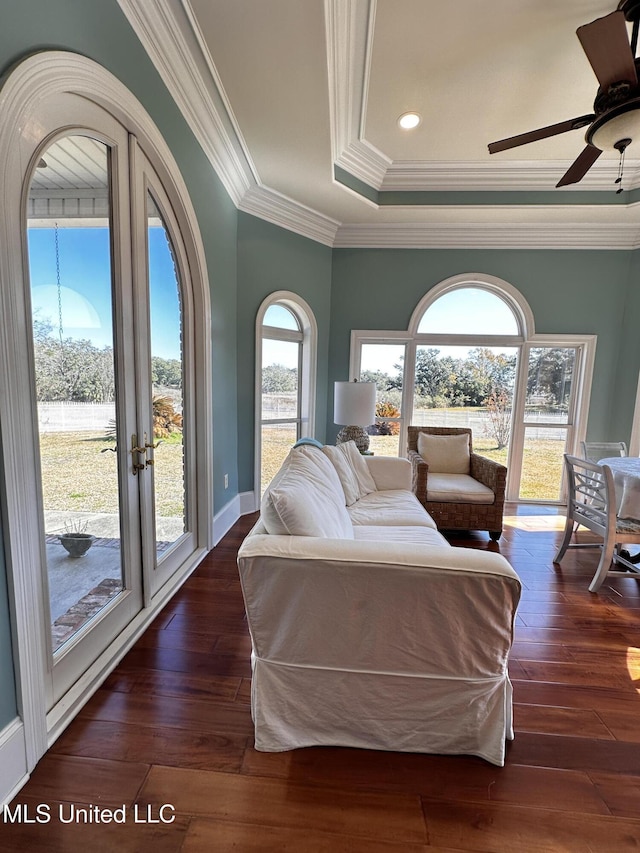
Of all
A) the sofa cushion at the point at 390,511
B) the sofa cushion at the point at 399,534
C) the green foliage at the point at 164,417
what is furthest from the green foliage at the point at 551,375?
the green foliage at the point at 164,417

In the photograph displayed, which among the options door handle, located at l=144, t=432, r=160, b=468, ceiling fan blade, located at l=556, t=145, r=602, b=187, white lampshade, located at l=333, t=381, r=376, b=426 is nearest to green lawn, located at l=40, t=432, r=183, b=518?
door handle, located at l=144, t=432, r=160, b=468

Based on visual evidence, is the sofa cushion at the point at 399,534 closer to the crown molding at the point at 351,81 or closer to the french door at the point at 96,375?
the french door at the point at 96,375

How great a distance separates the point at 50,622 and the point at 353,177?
3.94m

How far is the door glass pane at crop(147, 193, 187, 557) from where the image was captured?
232 centimetres

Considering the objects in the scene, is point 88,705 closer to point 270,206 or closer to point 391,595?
point 391,595

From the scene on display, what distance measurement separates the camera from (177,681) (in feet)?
6.00

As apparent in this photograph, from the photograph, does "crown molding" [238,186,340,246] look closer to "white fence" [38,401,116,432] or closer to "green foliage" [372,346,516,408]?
"green foliage" [372,346,516,408]

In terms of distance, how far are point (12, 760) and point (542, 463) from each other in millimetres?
4982

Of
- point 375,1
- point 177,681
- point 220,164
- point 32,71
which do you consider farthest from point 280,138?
point 177,681

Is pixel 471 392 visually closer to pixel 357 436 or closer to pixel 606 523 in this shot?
pixel 357 436

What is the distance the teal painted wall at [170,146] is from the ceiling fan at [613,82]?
1940 millimetres

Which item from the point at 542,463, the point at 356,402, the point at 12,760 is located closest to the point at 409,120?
the point at 356,402

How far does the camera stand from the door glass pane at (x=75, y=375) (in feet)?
4.95

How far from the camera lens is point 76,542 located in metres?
1.73
